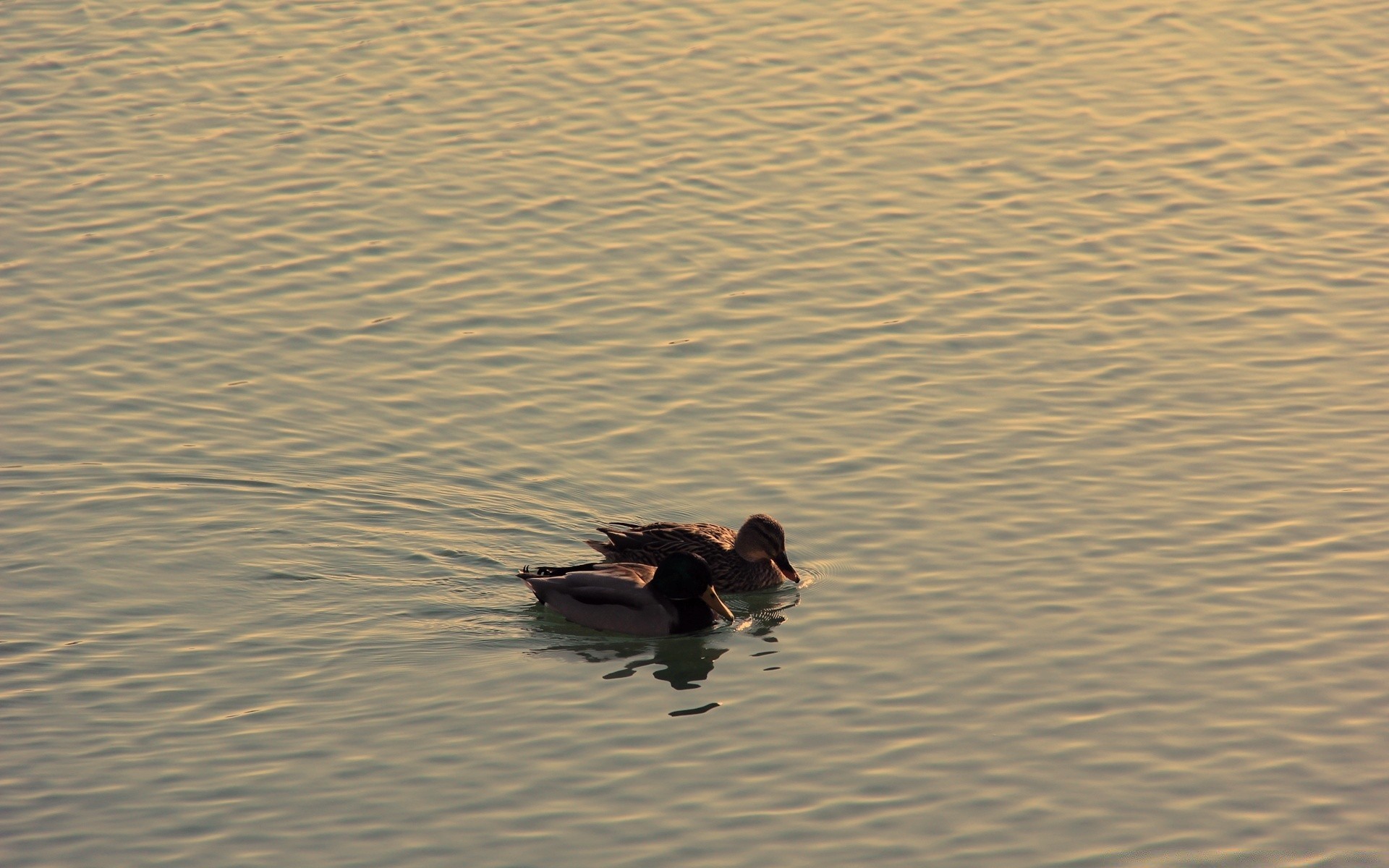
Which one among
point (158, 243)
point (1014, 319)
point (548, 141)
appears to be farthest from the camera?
point (548, 141)

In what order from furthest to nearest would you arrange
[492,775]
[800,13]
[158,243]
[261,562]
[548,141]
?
[800,13]
[548,141]
[158,243]
[261,562]
[492,775]

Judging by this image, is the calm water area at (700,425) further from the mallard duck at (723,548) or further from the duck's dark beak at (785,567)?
the mallard duck at (723,548)

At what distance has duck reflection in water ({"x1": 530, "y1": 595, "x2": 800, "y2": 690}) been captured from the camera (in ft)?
53.6

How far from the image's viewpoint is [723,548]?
1745 centimetres

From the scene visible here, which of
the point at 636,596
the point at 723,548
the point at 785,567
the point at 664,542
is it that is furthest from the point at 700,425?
the point at 636,596

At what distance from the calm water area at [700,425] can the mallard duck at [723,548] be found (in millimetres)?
290

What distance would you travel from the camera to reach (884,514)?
18.4 m

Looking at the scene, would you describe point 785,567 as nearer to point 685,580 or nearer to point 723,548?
point 723,548

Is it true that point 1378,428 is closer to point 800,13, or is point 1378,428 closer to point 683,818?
point 683,818

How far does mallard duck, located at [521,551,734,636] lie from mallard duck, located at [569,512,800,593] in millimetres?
280

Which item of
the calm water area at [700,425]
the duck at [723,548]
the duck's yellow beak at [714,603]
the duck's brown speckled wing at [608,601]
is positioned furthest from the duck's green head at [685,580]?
the calm water area at [700,425]

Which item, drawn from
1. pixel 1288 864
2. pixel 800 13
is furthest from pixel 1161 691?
pixel 800 13

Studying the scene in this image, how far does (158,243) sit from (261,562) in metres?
8.08

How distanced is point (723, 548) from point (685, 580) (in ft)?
2.06
